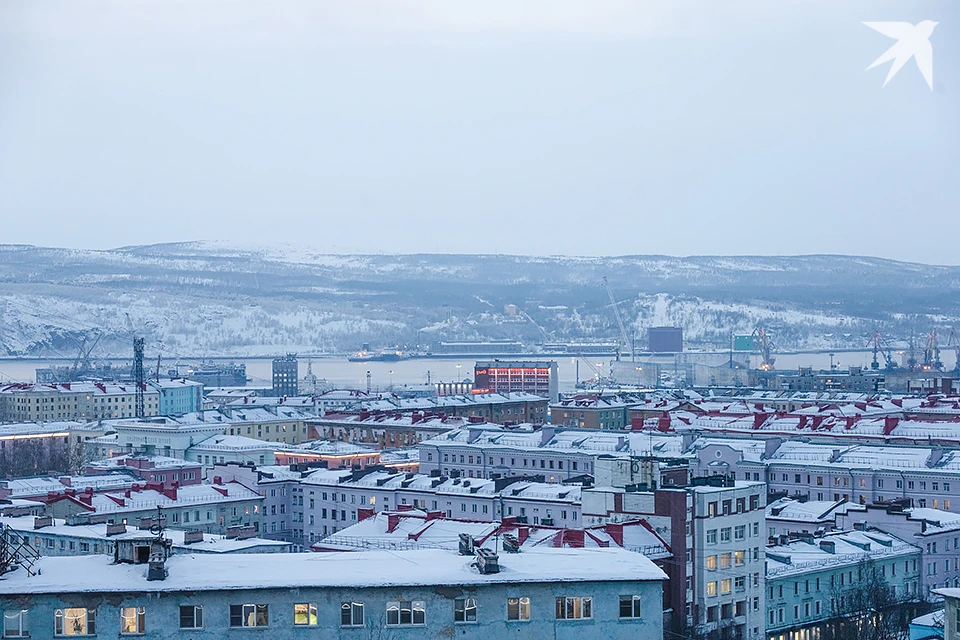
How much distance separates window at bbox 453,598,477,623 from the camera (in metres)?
7.78

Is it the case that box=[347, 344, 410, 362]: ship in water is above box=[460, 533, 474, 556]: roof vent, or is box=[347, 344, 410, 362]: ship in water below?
below

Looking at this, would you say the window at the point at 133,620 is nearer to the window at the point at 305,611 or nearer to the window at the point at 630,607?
the window at the point at 305,611

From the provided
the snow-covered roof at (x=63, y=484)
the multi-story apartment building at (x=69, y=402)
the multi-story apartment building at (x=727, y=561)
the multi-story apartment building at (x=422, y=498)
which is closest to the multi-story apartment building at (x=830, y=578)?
the multi-story apartment building at (x=727, y=561)

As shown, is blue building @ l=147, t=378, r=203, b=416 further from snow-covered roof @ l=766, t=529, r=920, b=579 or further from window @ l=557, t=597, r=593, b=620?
window @ l=557, t=597, r=593, b=620

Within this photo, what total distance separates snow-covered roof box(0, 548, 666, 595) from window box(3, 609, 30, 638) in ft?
0.32

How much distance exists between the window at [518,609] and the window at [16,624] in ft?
6.92

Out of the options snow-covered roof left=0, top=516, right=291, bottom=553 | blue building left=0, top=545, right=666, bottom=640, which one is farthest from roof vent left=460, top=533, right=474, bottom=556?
snow-covered roof left=0, top=516, right=291, bottom=553

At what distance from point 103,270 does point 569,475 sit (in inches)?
5124

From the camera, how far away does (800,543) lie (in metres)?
14.6

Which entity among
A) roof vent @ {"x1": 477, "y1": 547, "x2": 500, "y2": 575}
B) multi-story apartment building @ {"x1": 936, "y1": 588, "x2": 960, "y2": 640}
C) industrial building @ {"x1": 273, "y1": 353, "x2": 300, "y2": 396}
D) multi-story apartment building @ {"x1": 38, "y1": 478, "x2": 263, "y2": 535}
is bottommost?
industrial building @ {"x1": 273, "y1": 353, "x2": 300, "y2": 396}

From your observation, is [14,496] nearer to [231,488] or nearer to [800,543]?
[231,488]

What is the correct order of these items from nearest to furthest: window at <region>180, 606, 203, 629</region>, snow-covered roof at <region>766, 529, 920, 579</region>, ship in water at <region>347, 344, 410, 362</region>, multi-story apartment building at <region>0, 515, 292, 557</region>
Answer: window at <region>180, 606, 203, 629</region> < multi-story apartment building at <region>0, 515, 292, 557</region> < snow-covered roof at <region>766, 529, 920, 579</region> < ship in water at <region>347, 344, 410, 362</region>

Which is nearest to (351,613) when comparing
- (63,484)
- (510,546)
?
(510,546)

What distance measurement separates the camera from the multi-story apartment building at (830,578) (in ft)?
43.1
